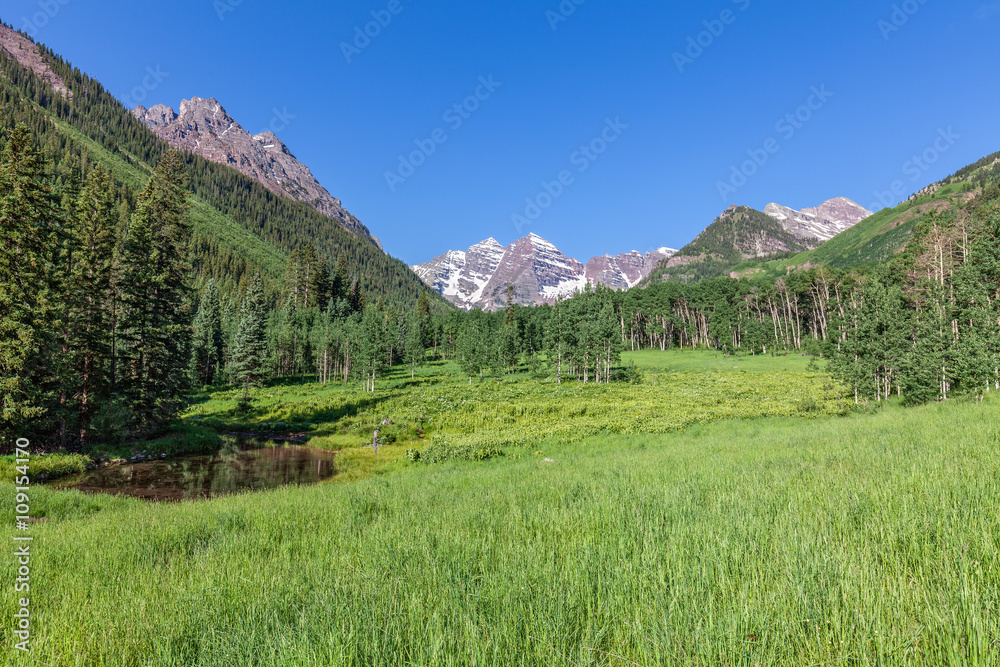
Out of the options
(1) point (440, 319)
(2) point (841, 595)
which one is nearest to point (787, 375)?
(2) point (841, 595)

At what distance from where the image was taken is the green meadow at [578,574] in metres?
2.43

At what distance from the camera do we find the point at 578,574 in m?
3.50

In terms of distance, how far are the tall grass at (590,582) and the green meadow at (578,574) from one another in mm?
24

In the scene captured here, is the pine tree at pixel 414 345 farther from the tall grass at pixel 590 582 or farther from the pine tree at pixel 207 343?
the tall grass at pixel 590 582

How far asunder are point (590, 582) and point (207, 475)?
892 inches

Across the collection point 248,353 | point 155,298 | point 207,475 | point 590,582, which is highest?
point 155,298

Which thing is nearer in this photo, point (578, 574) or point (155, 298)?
point (578, 574)

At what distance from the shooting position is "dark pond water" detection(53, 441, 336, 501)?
54.1 ft

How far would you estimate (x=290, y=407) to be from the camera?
44.7 meters

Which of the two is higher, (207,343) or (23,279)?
(207,343)

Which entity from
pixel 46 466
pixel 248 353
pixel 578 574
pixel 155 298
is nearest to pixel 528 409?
pixel 46 466

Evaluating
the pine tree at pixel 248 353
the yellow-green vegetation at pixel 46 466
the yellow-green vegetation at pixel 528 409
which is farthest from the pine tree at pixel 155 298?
the pine tree at pixel 248 353

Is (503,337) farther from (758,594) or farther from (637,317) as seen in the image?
(758,594)

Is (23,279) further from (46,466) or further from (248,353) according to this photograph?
(248,353)
